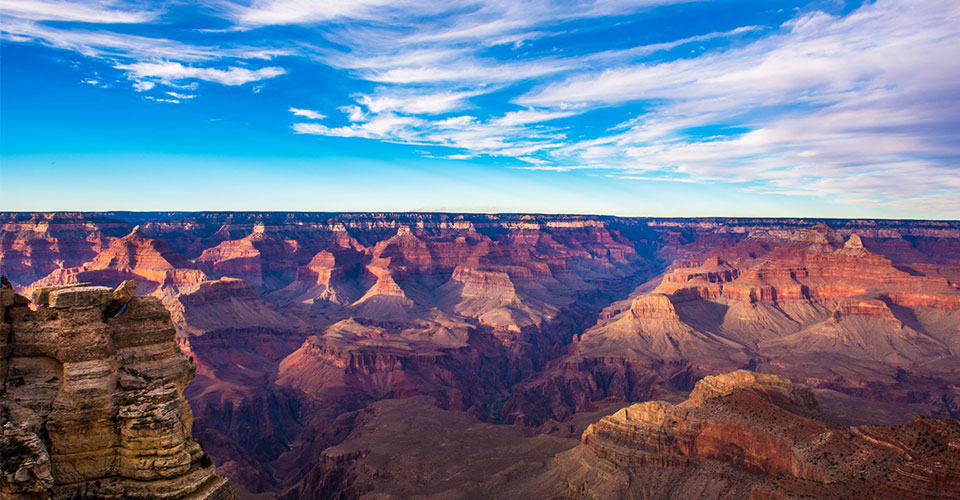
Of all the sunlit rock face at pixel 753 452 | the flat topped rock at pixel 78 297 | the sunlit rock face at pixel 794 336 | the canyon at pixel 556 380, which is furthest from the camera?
the sunlit rock face at pixel 794 336

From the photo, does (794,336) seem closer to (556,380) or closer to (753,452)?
(556,380)

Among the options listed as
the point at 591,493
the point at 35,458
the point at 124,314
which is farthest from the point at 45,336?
the point at 591,493

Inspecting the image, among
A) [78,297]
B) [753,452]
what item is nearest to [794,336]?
[753,452]

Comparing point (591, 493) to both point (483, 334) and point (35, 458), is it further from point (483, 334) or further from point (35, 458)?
point (483, 334)

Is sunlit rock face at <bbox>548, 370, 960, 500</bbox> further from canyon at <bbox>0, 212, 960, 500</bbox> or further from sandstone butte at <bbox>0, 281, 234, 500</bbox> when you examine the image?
sandstone butte at <bbox>0, 281, 234, 500</bbox>

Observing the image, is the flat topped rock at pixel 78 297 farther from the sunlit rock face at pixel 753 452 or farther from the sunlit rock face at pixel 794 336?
the sunlit rock face at pixel 794 336

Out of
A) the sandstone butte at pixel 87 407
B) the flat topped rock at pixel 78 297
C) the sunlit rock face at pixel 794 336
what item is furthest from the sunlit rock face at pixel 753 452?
the sunlit rock face at pixel 794 336
